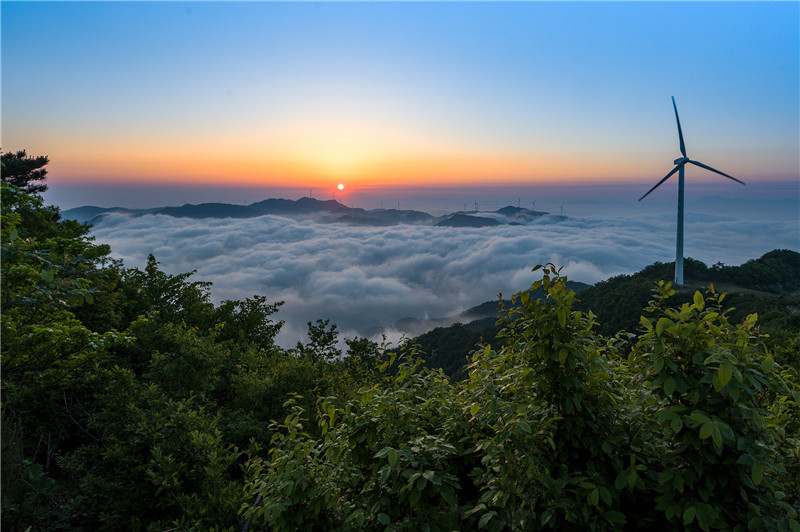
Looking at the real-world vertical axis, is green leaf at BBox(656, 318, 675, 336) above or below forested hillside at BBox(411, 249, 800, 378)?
above

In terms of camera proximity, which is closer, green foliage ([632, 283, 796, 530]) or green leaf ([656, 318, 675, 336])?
green foliage ([632, 283, 796, 530])

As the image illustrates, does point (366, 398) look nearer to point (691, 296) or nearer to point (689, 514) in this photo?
point (689, 514)

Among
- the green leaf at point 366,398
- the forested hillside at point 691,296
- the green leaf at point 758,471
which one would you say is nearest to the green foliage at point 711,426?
the green leaf at point 758,471

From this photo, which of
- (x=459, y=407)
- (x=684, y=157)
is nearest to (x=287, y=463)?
(x=459, y=407)

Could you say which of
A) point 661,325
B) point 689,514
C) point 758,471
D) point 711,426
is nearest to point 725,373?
point 711,426

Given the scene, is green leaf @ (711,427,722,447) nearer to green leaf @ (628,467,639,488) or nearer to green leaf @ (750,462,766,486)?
green leaf @ (750,462,766,486)

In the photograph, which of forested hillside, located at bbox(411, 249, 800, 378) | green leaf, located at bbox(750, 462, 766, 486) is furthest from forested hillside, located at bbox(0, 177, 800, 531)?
forested hillside, located at bbox(411, 249, 800, 378)

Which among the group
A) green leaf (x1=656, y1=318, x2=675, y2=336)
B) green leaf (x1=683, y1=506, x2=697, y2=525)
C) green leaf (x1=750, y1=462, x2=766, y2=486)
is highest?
green leaf (x1=656, y1=318, x2=675, y2=336)

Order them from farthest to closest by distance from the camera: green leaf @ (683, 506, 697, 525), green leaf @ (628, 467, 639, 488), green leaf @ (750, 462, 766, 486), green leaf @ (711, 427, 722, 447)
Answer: green leaf @ (628, 467, 639, 488)
green leaf @ (683, 506, 697, 525)
green leaf @ (750, 462, 766, 486)
green leaf @ (711, 427, 722, 447)

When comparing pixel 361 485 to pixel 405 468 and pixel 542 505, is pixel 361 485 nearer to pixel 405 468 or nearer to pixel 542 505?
pixel 405 468
